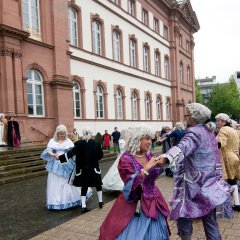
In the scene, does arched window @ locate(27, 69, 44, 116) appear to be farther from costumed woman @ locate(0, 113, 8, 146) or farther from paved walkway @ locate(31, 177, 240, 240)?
paved walkway @ locate(31, 177, 240, 240)

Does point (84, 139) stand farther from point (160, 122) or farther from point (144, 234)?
point (160, 122)

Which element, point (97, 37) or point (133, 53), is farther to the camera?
point (133, 53)

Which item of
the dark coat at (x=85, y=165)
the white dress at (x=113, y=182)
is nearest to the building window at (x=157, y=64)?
the white dress at (x=113, y=182)

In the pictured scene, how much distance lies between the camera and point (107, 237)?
11.7 ft

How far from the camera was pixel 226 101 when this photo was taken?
6612 centimetres

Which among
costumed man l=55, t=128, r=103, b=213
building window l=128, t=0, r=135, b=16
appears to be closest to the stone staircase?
costumed man l=55, t=128, r=103, b=213

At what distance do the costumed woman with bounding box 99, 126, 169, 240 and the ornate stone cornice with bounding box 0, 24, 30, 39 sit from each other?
13874 millimetres

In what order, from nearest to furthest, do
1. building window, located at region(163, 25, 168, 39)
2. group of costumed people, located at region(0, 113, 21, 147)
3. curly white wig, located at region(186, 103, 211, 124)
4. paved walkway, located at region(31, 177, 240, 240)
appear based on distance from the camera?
curly white wig, located at region(186, 103, 211, 124)
paved walkway, located at region(31, 177, 240, 240)
group of costumed people, located at region(0, 113, 21, 147)
building window, located at region(163, 25, 168, 39)

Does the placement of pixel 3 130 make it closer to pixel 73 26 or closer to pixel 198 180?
pixel 73 26

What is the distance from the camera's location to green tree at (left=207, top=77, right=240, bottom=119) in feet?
217

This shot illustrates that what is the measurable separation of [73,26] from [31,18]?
453 cm

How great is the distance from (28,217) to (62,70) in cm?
1415

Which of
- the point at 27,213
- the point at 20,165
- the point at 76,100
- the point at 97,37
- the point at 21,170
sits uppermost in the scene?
the point at 97,37

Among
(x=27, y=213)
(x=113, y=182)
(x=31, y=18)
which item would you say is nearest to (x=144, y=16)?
(x=31, y=18)
